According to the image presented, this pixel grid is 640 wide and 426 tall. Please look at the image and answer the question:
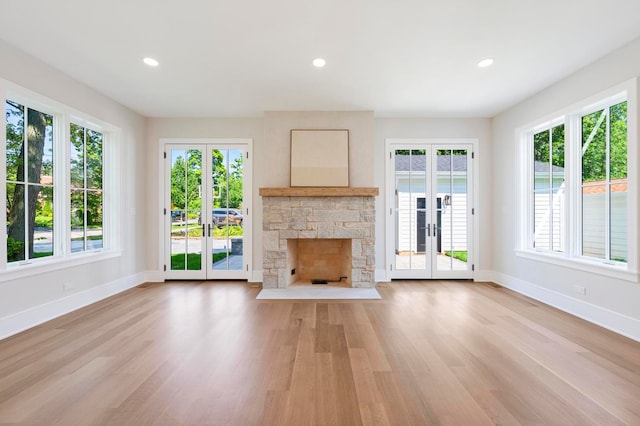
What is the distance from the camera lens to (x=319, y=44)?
2.85 m

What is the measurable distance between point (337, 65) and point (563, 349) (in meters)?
3.38

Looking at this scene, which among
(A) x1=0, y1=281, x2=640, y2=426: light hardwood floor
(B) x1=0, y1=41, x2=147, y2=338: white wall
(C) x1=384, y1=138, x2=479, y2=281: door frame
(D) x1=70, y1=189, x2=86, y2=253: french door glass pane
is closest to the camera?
(A) x1=0, y1=281, x2=640, y2=426: light hardwood floor

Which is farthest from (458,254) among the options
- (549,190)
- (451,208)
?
(549,190)

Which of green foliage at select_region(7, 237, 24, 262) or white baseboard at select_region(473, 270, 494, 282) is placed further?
white baseboard at select_region(473, 270, 494, 282)

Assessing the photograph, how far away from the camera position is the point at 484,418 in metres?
1.67

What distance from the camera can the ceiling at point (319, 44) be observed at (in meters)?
2.37

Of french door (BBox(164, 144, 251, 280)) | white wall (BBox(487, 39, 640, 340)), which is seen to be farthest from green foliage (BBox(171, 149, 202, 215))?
white wall (BBox(487, 39, 640, 340))

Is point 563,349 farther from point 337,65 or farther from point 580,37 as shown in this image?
point 337,65

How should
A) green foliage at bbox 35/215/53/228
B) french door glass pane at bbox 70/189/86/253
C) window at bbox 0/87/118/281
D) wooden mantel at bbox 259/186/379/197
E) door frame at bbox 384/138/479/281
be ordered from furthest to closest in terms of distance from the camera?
door frame at bbox 384/138/479/281
wooden mantel at bbox 259/186/379/197
french door glass pane at bbox 70/189/86/253
green foliage at bbox 35/215/53/228
window at bbox 0/87/118/281

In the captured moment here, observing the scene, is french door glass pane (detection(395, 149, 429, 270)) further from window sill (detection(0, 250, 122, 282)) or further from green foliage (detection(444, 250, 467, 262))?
window sill (detection(0, 250, 122, 282))

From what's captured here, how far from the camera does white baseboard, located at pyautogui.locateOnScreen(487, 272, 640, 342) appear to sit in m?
2.81

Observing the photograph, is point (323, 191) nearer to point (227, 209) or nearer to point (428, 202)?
point (227, 209)

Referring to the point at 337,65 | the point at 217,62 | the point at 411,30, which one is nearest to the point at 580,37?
the point at 411,30

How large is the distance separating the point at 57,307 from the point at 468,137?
20.1 ft
